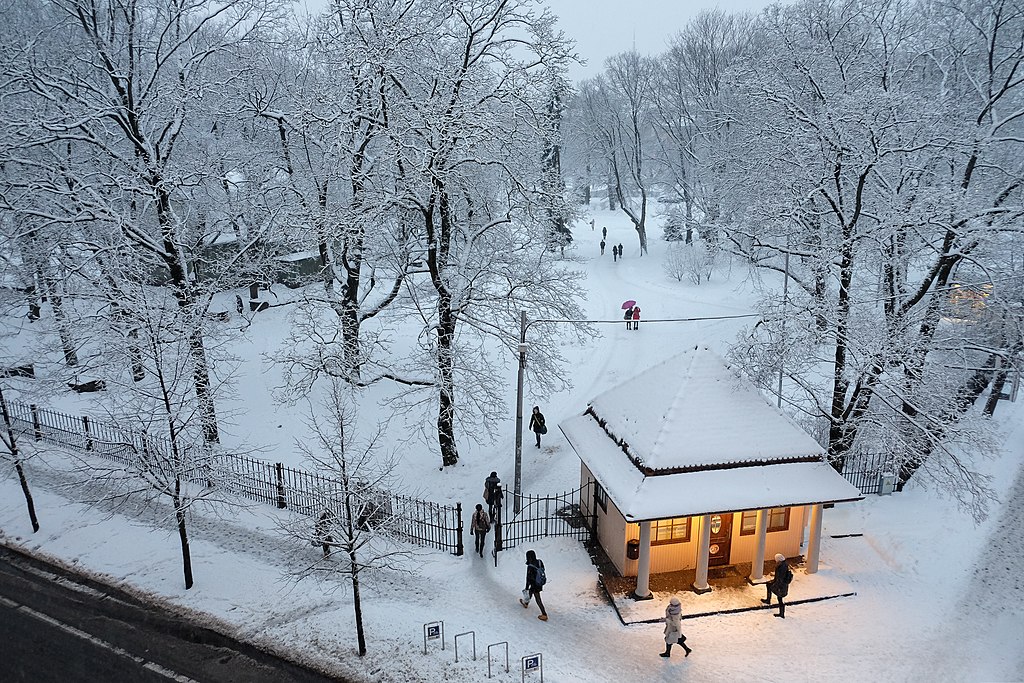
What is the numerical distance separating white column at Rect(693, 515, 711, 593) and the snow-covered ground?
267 mm

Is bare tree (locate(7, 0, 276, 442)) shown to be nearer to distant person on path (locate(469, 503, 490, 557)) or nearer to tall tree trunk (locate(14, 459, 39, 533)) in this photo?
tall tree trunk (locate(14, 459, 39, 533))

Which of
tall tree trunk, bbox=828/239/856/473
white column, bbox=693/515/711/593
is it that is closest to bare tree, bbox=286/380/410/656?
white column, bbox=693/515/711/593

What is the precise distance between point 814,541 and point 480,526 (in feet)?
26.8

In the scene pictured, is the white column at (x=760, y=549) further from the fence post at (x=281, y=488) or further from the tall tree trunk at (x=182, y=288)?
the tall tree trunk at (x=182, y=288)

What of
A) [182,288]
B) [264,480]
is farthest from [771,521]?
[182,288]

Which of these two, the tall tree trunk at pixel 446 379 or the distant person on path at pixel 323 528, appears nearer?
the distant person on path at pixel 323 528

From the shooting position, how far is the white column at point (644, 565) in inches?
613

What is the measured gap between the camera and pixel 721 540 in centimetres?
1697

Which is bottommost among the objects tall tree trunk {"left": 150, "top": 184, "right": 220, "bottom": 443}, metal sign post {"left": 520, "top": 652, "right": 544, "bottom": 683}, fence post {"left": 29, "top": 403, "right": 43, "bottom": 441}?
metal sign post {"left": 520, "top": 652, "right": 544, "bottom": 683}

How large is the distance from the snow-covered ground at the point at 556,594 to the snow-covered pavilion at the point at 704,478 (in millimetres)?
1133

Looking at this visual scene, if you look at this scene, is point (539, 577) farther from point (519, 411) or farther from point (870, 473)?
point (870, 473)

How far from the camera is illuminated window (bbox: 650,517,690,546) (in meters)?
16.4

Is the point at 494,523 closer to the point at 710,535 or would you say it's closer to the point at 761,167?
the point at 710,535

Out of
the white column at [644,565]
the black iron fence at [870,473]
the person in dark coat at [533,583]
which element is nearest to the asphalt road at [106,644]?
the person in dark coat at [533,583]
